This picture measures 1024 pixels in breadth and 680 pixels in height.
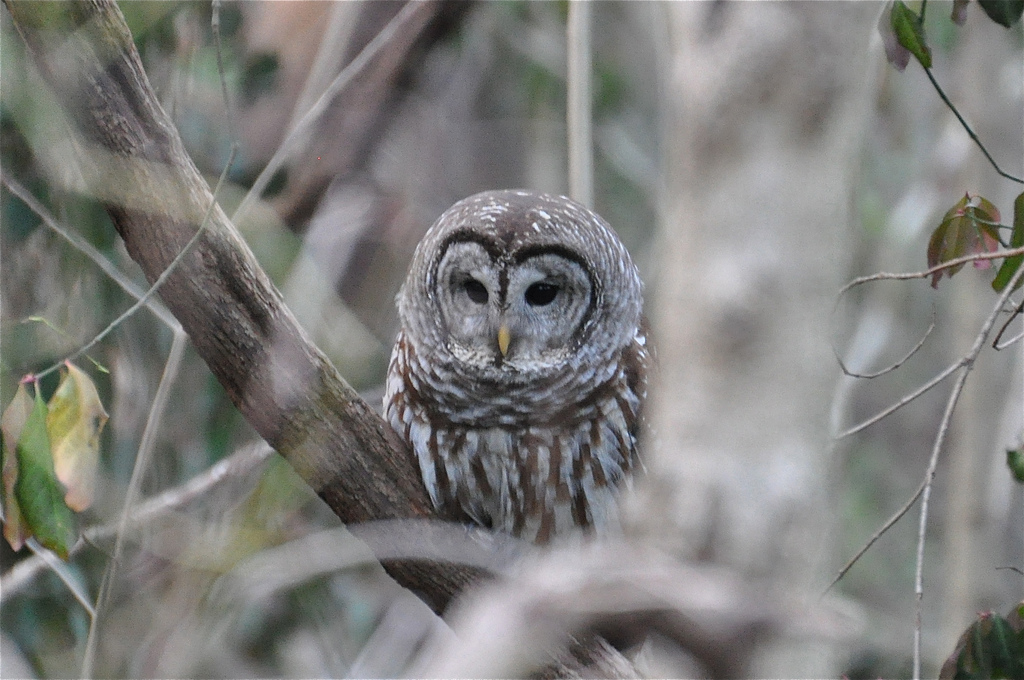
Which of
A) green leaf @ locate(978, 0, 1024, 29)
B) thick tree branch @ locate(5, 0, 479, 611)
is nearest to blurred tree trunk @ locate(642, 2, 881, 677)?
green leaf @ locate(978, 0, 1024, 29)

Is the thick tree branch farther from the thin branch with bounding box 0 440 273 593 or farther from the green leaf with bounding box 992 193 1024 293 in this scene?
the green leaf with bounding box 992 193 1024 293

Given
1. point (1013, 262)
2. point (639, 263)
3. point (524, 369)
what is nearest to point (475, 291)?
point (524, 369)

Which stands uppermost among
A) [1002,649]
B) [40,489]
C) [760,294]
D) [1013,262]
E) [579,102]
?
[579,102]

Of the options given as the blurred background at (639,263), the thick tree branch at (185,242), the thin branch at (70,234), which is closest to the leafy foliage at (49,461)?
the blurred background at (639,263)

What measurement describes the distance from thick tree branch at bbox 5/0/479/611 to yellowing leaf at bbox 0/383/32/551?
387mm

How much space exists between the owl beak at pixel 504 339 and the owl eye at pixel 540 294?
15 centimetres

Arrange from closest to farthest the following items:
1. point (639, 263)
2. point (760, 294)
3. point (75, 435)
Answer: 1. point (760, 294)
2. point (75, 435)
3. point (639, 263)

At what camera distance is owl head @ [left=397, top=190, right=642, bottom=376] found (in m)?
2.99

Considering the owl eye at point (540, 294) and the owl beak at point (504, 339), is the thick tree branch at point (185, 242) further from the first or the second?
the owl eye at point (540, 294)

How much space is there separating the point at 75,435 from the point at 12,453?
14 centimetres

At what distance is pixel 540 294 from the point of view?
3.09 metres

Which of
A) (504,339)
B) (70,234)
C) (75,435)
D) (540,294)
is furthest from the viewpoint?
(70,234)

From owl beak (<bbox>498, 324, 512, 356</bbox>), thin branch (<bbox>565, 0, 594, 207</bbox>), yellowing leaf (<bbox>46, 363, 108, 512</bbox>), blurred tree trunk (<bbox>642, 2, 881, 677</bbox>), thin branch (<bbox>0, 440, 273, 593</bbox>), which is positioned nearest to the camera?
blurred tree trunk (<bbox>642, 2, 881, 677</bbox>)

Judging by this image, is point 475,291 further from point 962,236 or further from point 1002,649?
point 1002,649
